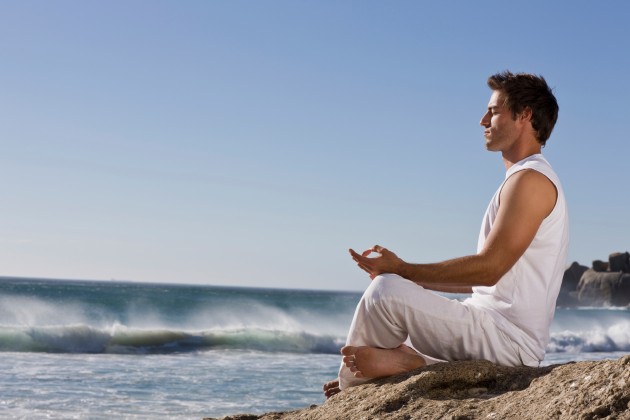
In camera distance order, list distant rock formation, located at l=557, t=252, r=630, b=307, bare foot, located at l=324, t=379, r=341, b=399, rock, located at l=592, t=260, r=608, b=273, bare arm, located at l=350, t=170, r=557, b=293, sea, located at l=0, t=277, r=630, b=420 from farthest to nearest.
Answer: rock, located at l=592, t=260, r=608, b=273 < distant rock formation, located at l=557, t=252, r=630, b=307 < sea, located at l=0, t=277, r=630, b=420 < bare foot, located at l=324, t=379, r=341, b=399 < bare arm, located at l=350, t=170, r=557, b=293

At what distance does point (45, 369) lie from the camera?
11.7 metres

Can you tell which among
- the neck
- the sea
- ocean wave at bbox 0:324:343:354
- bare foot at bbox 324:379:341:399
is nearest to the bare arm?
the neck

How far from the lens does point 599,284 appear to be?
6266 cm

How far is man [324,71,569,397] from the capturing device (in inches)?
128

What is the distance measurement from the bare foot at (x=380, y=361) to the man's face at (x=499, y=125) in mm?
993

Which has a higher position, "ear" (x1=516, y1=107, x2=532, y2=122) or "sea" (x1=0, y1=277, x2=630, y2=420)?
"ear" (x1=516, y1=107, x2=532, y2=122)

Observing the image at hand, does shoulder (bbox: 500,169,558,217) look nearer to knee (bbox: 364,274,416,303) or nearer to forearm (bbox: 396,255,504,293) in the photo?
forearm (bbox: 396,255,504,293)

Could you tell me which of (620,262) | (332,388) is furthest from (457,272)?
(620,262)

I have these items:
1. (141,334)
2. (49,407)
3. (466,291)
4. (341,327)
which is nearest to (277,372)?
(49,407)

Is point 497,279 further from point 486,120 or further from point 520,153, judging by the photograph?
point 486,120

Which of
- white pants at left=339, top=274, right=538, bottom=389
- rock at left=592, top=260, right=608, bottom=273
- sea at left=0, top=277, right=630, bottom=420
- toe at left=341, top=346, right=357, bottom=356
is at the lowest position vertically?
sea at left=0, top=277, right=630, bottom=420

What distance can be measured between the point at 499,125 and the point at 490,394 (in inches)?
44.8

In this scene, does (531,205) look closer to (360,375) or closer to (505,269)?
(505,269)

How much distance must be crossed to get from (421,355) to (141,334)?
1831 centimetres
